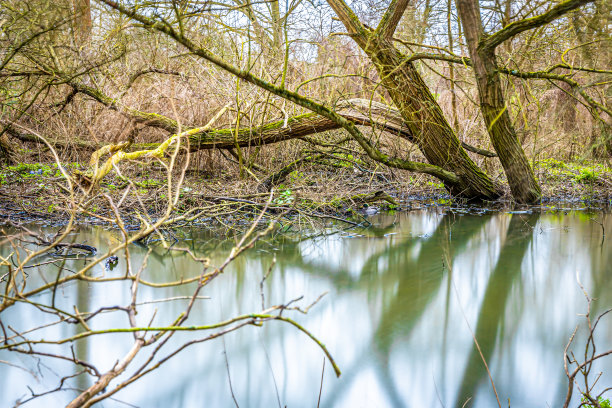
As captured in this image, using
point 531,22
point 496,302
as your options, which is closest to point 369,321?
point 496,302

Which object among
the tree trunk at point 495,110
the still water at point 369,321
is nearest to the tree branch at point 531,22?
the tree trunk at point 495,110

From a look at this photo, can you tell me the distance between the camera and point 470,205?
8422 mm

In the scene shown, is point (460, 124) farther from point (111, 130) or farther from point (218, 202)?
point (111, 130)

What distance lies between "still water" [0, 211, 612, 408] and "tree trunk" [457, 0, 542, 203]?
151 centimetres

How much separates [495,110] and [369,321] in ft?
14.1

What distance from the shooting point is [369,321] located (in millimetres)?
3387

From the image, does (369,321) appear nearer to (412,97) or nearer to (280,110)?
(280,110)

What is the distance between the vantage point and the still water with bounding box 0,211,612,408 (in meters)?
2.38

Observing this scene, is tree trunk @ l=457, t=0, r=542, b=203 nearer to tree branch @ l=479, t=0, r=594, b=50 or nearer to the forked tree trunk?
tree branch @ l=479, t=0, r=594, b=50

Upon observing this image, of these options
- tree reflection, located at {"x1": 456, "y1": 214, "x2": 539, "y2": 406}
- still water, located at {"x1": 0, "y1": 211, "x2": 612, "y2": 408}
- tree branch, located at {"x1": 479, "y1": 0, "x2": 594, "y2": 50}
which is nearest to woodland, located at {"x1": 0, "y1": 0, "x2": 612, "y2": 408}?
tree branch, located at {"x1": 479, "y1": 0, "x2": 594, "y2": 50}

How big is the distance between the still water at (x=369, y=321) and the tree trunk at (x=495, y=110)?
1512 millimetres

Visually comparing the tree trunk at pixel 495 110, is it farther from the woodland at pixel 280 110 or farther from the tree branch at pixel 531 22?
the tree branch at pixel 531 22

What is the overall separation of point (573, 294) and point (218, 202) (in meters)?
4.18

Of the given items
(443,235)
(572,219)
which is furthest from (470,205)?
(443,235)
